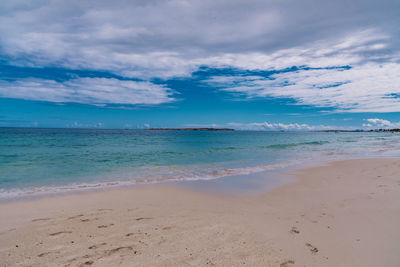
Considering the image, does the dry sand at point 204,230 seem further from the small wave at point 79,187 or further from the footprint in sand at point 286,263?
the small wave at point 79,187

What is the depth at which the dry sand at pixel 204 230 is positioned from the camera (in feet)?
13.7

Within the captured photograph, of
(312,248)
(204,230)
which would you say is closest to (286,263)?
(312,248)

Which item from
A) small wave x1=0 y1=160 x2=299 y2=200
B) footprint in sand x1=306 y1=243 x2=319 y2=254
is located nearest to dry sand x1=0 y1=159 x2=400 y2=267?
footprint in sand x1=306 y1=243 x2=319 y2=254

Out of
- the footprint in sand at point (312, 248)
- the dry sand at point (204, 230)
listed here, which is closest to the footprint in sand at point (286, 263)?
the dry sand at point (204, 230)

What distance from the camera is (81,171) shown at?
14281 mm

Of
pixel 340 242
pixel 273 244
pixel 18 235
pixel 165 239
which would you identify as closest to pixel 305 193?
pixel 340 242

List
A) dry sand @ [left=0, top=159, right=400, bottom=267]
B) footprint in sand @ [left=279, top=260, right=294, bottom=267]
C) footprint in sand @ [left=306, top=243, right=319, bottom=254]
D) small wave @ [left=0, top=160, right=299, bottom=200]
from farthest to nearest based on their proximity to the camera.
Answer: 1. small wave @ [left=0, top=160, right=299, bottom=200]
2. footprint in sand @ [left=306, top=243, right=319, bottom=254]
3. dry sand @ [left=0, top=159, right=400, bottom=267]
4. footprint in sand @ [left=279, top=260, right=294, bottom=267]

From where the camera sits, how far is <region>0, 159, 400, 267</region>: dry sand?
4172 mm

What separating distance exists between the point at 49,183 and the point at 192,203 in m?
8.00

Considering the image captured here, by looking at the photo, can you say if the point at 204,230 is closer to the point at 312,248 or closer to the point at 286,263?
the point at 286,263

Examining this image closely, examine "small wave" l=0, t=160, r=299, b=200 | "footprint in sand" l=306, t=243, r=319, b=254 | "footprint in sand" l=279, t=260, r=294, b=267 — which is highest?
"footprint in sand" l=306, t=243, r=319, b=254

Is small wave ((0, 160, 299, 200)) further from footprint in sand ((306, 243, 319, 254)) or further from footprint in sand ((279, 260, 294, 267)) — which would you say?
footprint in sand ((279, 260, 294, 267))

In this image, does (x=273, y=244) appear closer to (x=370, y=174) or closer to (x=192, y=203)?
(x=192, y=203)

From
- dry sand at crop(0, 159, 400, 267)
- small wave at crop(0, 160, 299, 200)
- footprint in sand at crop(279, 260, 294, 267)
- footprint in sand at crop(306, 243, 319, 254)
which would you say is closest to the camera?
footprint in sand at crop(279, 260, 294, 267)
